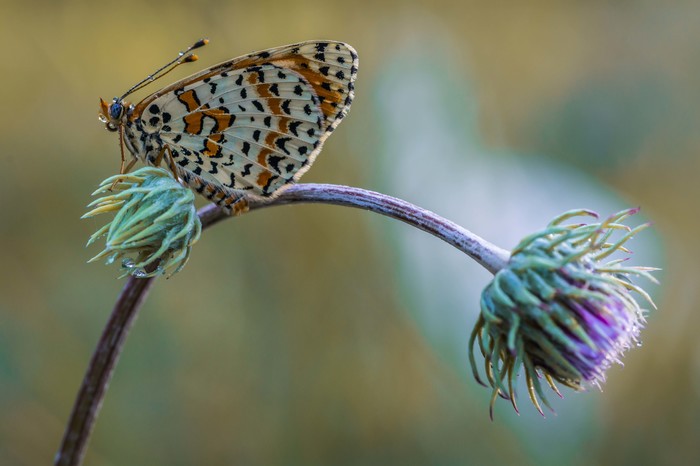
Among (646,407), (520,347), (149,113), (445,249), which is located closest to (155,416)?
(445,249)

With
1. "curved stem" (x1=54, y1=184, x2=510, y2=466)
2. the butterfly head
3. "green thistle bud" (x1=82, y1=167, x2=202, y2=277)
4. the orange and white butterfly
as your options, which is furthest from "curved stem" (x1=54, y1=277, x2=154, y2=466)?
the butterfly head

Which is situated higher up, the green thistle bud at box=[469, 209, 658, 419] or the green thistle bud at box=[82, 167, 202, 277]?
the green thistle bud at box=[469, 209, 658, 419]

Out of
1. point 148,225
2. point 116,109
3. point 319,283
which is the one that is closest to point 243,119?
point 116,109

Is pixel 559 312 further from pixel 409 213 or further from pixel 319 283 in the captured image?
pixel 319 283

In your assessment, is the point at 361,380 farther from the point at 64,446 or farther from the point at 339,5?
the point at 339,5

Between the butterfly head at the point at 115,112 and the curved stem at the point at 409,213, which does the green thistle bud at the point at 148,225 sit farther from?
the curved stem at the point at 409,213

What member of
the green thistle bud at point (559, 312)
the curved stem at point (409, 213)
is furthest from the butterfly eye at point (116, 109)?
the green thistle bud at point (559, 312)

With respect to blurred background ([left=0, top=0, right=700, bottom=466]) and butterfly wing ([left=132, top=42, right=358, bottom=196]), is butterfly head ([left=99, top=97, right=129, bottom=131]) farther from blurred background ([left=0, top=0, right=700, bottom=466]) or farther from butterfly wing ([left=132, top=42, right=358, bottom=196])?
blurred background ([left=0, top=0, right=700, bottom=466])
